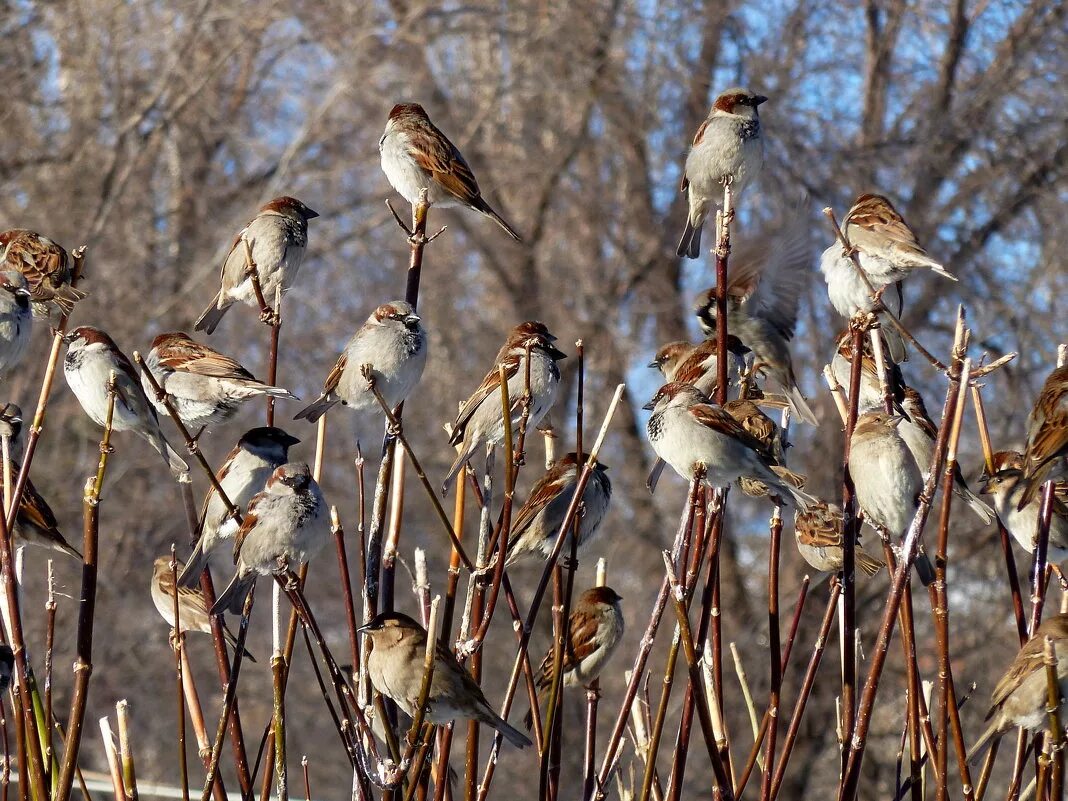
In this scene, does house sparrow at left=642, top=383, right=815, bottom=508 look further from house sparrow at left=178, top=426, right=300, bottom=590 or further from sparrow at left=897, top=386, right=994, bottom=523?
house sparrow at left=178, top=426, right=300, bottom=590

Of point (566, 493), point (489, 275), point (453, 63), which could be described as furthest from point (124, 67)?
point (566, 493)

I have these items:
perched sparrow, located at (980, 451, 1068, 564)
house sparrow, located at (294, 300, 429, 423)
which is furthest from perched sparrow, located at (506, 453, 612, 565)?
perched sparrow, located at (980, 451, 1068, 564)

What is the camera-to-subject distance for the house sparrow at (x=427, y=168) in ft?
16.3

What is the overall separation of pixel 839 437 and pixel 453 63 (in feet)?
16.2

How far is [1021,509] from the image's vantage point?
3.60 metres

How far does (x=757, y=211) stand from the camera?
1109 cm

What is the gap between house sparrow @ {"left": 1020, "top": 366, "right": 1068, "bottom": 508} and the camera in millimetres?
3271

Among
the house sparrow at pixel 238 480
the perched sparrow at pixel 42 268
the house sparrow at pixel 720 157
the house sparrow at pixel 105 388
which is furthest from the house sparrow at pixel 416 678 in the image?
the house sparrow at pixel 720 157

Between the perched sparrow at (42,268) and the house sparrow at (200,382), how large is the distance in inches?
19.8

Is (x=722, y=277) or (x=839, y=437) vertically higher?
(x=839, y=437)

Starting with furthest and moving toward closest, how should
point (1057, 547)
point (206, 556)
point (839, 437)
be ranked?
point (839, 437)
point (1057, 547)
point (206, 556)

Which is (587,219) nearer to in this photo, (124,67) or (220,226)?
(220,226)

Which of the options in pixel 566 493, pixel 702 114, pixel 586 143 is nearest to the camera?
pixel 566 493

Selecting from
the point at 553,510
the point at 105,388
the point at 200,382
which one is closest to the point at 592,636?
the point at 553,510
